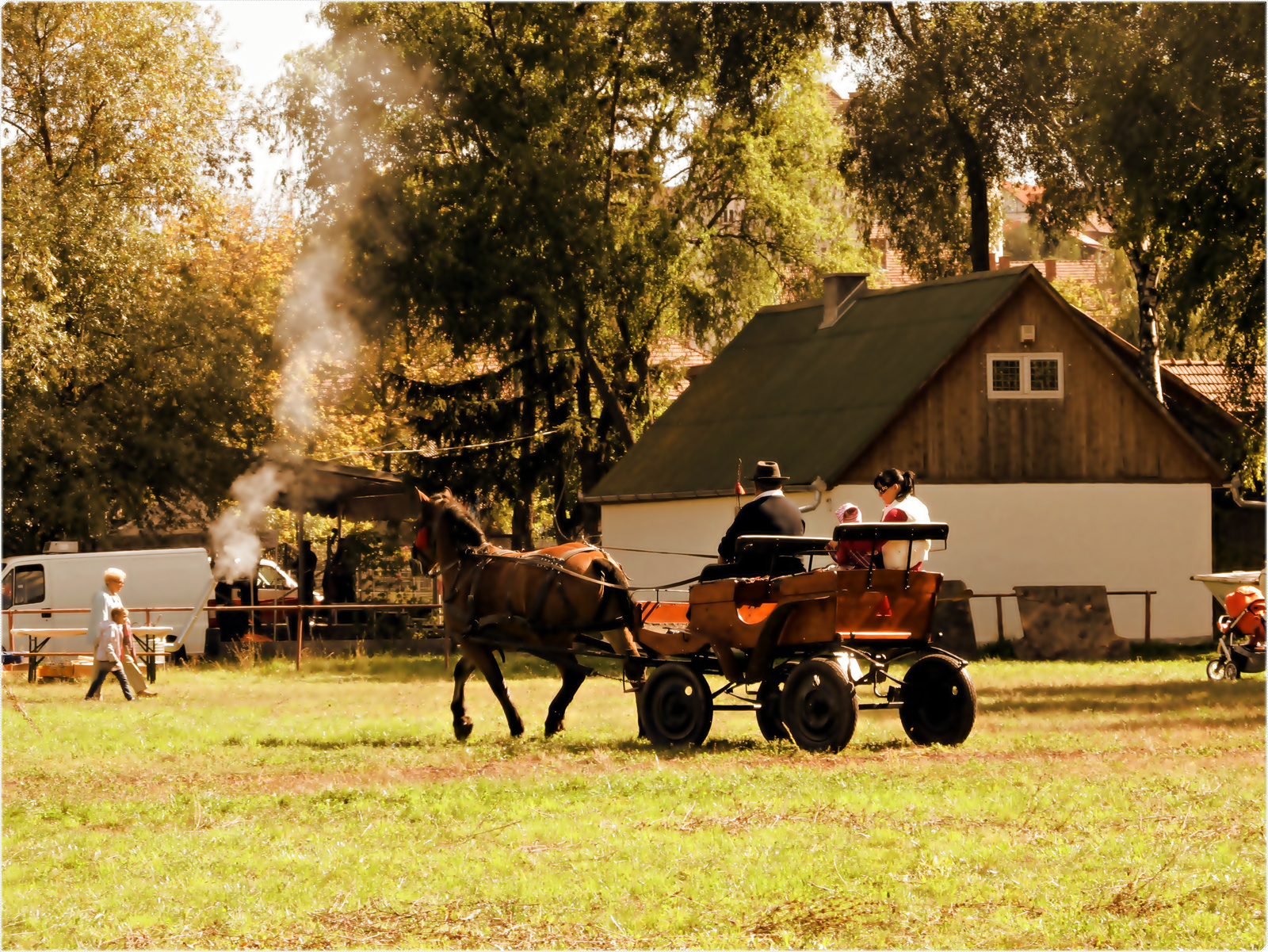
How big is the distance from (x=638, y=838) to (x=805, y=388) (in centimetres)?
2516

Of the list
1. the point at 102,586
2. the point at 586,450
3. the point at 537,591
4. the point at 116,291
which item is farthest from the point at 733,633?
the point at 586,450

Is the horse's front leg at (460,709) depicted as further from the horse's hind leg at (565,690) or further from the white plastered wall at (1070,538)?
the white plastered wall at (1070,538)

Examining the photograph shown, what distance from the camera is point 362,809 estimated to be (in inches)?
397

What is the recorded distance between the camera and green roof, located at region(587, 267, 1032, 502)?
101ft

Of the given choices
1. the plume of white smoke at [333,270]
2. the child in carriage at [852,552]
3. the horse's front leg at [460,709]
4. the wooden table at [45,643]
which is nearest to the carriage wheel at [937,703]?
the child in carriage at [852,552]

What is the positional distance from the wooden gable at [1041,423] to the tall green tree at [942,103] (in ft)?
15.3

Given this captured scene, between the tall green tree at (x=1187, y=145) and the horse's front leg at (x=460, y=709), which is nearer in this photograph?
the horse's front leg at (x=460, y=709)

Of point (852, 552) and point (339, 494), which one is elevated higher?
point (339, 494)

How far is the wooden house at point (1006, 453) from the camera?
101ft

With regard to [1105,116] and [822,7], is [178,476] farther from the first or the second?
[1105,116]

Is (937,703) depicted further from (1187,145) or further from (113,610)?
(1187,145)

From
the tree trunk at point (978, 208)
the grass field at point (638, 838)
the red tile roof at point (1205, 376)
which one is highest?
the tree trunk at point (978, 208)

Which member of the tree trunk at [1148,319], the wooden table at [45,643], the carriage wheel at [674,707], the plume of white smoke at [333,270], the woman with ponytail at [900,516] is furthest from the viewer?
the plume of white smoke at [333,270]

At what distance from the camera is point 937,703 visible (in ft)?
43.5
